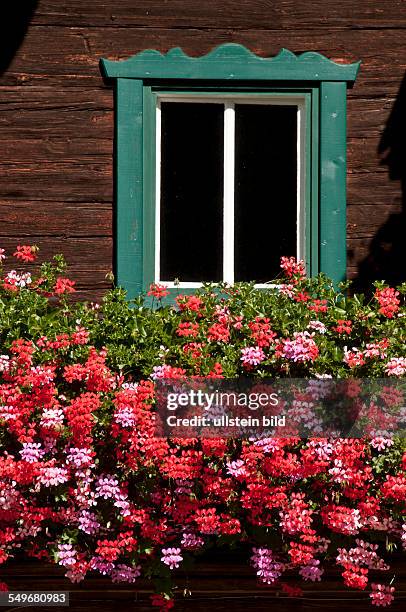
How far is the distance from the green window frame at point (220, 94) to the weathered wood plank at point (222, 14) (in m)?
0.23

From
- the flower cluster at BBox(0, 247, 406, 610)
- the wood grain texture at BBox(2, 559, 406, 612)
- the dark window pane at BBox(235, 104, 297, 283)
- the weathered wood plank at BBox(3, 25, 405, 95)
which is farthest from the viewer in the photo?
the dark window pane at BBox(235, 104, 297, 283)

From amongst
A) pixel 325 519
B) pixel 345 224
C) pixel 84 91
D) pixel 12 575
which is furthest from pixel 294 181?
pixel 12 575

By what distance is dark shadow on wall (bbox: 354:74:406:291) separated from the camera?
6621mm

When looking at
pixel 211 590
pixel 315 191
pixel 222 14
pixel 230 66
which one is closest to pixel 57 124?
pixel 230 66

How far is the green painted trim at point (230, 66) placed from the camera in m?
6.51

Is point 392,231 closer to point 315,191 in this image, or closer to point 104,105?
point 315,191

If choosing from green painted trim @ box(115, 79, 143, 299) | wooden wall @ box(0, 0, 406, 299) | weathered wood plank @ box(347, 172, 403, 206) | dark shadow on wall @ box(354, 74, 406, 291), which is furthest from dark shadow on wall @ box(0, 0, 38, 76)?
dark shadow on wall @ box(354, 74, 406, 291)

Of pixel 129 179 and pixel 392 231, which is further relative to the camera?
pixel 392 231

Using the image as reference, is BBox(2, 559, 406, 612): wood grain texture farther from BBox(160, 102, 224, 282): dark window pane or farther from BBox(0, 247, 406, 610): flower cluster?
BBox(160, 102, 224, 282): dark window pane

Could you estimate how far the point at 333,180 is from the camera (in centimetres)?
658

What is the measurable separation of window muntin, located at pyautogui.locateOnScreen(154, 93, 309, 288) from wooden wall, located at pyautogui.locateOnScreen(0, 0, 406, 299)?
0.33m

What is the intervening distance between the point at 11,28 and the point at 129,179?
4.22ft

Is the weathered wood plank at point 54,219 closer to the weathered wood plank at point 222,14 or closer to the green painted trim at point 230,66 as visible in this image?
the green painted trim at point 230,66

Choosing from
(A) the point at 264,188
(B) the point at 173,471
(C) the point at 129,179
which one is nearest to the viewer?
(B) the point at 173,471
